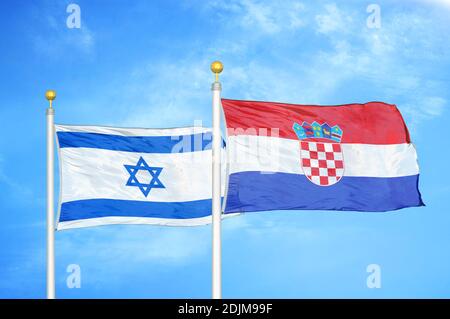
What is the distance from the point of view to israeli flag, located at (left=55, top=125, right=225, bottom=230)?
1667 cm

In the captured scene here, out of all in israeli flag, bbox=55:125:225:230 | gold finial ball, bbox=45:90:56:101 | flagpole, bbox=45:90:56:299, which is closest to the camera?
flagpole, bbox=45:90:56:299

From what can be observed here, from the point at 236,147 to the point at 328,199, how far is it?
7.13 ft

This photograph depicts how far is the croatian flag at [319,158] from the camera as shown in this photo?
50.2 feet

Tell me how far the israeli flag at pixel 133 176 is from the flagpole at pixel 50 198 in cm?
37

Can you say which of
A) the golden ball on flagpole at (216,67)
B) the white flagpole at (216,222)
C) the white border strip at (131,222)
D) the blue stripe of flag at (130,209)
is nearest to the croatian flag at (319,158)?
the white flagpole at (216,222)

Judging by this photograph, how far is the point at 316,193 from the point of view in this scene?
15.9m

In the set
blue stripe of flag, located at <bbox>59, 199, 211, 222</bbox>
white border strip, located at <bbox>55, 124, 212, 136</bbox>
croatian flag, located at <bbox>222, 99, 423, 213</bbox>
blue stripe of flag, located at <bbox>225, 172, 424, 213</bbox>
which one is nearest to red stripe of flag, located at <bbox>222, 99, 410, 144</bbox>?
croatian flag, located at <bbox>222, 99, 423, 213</bbox>

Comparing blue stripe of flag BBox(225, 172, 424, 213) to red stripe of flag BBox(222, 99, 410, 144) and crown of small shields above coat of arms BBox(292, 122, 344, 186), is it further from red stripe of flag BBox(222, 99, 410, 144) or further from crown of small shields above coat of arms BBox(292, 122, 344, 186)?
red stripe of flag BBox(222, 99, 410, 144)

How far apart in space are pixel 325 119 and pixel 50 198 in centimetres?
565

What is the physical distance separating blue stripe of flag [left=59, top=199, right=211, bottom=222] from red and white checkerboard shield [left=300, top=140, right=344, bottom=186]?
2.63 metres

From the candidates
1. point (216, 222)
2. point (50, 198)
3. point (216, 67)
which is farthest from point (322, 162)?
point (50, 198)
